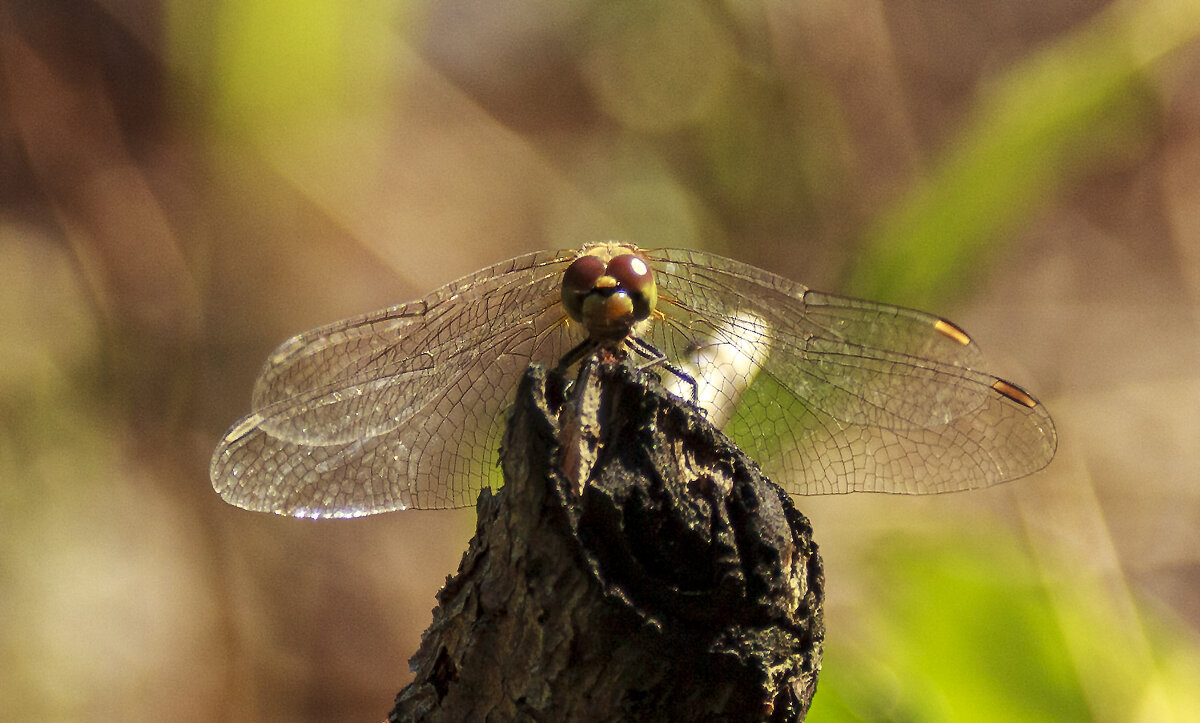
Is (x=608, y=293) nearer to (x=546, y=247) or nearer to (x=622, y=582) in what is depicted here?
(x=622, y=582)

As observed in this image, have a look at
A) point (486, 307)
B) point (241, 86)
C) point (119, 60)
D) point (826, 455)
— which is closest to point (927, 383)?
point (826, 455)

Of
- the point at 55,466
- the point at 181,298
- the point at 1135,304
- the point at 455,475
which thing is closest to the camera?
the point at 455,475

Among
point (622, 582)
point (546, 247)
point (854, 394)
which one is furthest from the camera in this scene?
point (546, 247)

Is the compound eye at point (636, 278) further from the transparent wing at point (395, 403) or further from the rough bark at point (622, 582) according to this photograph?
the rough bark at point (622, 582)

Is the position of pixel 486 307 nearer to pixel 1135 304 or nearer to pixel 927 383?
pixel 927 383

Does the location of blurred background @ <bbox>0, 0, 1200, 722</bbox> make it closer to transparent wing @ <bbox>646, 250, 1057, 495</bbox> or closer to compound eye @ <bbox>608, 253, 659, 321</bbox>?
transparent wing @ <bbox>646, 250, 1057, 495</bbox>

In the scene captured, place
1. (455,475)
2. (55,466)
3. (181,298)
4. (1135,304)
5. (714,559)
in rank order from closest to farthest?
1. (714,559)
2. (455,475)
3. (55,466)
4. (181,298)
5. (1135,304)

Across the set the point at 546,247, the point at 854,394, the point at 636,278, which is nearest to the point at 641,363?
the point at 636,278
